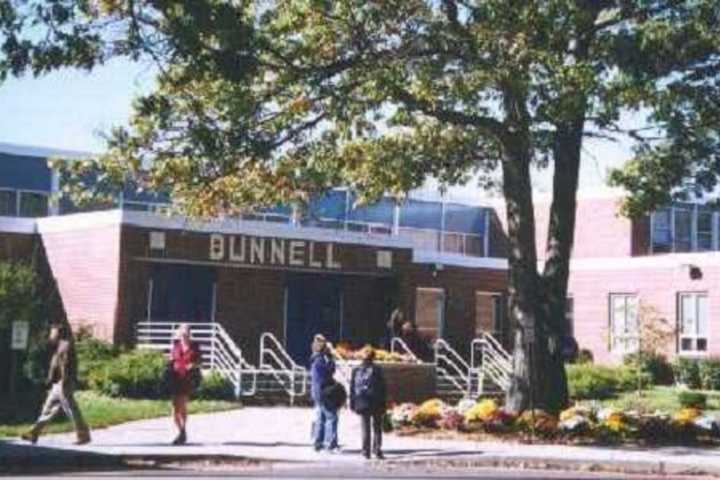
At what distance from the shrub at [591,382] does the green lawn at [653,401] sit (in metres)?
0.45

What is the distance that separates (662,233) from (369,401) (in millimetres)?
35673

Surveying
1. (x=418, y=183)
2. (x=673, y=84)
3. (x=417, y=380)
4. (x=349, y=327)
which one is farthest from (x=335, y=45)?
(x=349, y=327)

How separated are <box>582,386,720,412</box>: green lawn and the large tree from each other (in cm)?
699

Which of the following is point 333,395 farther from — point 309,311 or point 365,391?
point 309,311

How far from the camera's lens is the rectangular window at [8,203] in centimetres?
3938

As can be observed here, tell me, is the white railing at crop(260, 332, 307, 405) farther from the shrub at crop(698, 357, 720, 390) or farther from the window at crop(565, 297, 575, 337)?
the window at crop(565, 297, 575, 337)

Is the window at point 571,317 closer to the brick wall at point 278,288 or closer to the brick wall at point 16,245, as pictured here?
the brick wall at point 278,288

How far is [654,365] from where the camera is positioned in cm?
3888

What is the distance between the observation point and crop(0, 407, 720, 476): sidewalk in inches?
666

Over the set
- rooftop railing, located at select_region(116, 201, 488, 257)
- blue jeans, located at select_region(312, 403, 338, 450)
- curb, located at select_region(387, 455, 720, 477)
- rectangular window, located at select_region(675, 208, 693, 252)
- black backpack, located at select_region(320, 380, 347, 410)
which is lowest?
curb, located at select_region(387, 455, 720, 477)

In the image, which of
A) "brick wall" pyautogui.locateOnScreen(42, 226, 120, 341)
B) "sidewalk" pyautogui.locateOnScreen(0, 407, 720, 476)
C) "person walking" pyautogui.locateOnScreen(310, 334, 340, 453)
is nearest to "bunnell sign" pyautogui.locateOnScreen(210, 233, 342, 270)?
"brick wall" pyautogui.locateOnScreen(42, 226, 120, 341)

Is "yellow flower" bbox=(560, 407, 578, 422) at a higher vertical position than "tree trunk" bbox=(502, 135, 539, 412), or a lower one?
lower

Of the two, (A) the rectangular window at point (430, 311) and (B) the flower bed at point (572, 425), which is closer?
(B) the flower bed at point (572, 425)

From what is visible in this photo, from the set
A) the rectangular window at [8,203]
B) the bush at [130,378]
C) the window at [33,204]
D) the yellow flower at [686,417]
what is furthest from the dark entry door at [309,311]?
the yellow flower at [686,417]
